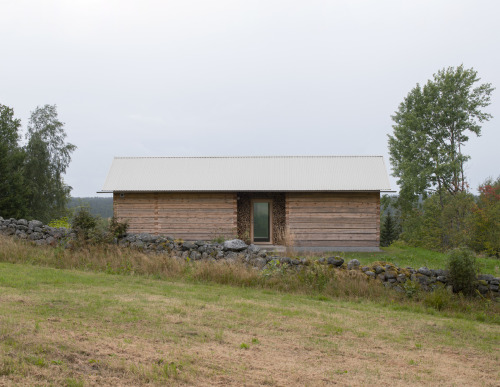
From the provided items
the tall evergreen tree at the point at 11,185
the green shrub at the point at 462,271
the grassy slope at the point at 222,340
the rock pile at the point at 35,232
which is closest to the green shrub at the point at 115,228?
the rock pile at the point at 35,232

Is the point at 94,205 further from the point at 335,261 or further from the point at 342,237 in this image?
the point at 335,261

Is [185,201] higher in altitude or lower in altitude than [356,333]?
higher

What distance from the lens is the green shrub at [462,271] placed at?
32.6 ft

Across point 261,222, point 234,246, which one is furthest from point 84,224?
point 261,222

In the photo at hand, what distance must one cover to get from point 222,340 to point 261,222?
15.4 metres

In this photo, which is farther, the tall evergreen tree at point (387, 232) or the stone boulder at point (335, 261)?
the tall evergreen tree at point (387, 232)

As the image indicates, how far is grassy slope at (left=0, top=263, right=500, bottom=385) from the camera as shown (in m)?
4.85

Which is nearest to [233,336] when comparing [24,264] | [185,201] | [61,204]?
[24,264]

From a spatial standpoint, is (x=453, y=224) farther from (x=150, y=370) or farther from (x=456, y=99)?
(x=150, y=370)

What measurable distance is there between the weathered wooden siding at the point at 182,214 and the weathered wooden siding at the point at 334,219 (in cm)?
281

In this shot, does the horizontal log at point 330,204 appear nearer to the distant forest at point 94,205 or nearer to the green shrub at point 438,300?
the green shrub at point 438,300

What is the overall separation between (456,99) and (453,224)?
1002 centimetres

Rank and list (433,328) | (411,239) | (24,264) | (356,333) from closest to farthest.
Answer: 1. (356,333)
2. (433,328)
3. (24,264)
4. (411,239)

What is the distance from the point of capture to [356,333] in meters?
7.02
